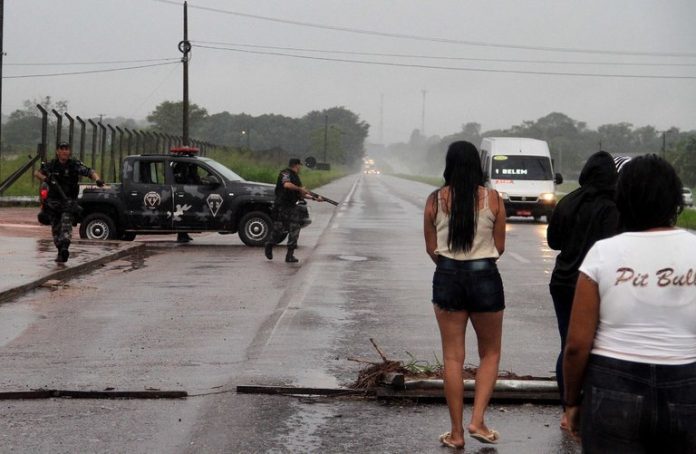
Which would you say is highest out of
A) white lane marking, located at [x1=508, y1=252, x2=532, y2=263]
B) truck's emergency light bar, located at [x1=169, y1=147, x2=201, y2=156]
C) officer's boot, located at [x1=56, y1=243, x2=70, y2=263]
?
truck's emergency light bar, located at [x1=169, y1=147, x2=201, y2=156]

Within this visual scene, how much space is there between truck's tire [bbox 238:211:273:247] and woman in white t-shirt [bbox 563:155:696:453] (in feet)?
57.0

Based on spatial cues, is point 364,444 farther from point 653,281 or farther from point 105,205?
point 105,205

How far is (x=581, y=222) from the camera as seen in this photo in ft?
Result: 20.0

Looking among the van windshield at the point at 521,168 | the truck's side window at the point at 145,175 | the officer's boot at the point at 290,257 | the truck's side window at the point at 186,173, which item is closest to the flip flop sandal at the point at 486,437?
the officer's boot at the point at 290,257

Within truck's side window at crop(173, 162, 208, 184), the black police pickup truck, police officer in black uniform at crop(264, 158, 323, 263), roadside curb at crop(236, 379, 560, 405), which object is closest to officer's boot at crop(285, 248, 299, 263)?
police officer in black uniform at crop(264, 158, 323, 263)

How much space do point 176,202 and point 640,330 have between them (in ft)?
58.5

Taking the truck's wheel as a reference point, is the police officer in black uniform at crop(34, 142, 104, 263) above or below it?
above

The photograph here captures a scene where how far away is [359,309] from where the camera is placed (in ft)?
39.5

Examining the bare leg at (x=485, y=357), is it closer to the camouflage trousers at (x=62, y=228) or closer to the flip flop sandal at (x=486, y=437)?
the flip flop sandal at (x=486, y=437)

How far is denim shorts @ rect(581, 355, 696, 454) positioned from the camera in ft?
10.8

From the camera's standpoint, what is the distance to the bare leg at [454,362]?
5.99m

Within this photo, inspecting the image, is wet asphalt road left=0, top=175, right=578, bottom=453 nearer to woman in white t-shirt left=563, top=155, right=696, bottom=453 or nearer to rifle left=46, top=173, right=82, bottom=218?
rifle left=46, top=173, right=82, bottom=218

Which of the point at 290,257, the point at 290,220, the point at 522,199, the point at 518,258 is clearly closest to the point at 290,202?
the point at 290,220

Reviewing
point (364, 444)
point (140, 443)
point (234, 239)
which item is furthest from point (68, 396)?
point (234, 239)
